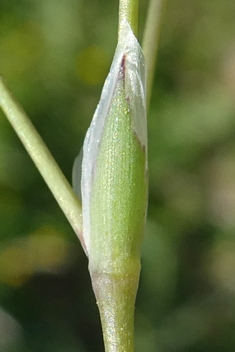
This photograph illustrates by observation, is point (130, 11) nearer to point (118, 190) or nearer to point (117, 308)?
point (118, 190)

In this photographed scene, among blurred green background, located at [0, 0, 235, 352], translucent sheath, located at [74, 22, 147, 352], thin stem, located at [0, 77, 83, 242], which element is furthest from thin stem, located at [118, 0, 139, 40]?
blurred green background, located at [0, 0, 235, 352]

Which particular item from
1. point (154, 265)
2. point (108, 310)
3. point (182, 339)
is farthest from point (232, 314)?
point (108, 310)

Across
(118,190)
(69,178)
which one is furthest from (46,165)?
(69,178)

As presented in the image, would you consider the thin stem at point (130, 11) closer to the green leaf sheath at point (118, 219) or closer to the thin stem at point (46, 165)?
the green leaf sheath at point (118, 219)

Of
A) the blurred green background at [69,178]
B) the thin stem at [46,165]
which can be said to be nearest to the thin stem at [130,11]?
the thin stem at [46,165]

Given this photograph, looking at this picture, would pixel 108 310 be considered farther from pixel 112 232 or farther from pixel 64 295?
pixel 64 295
